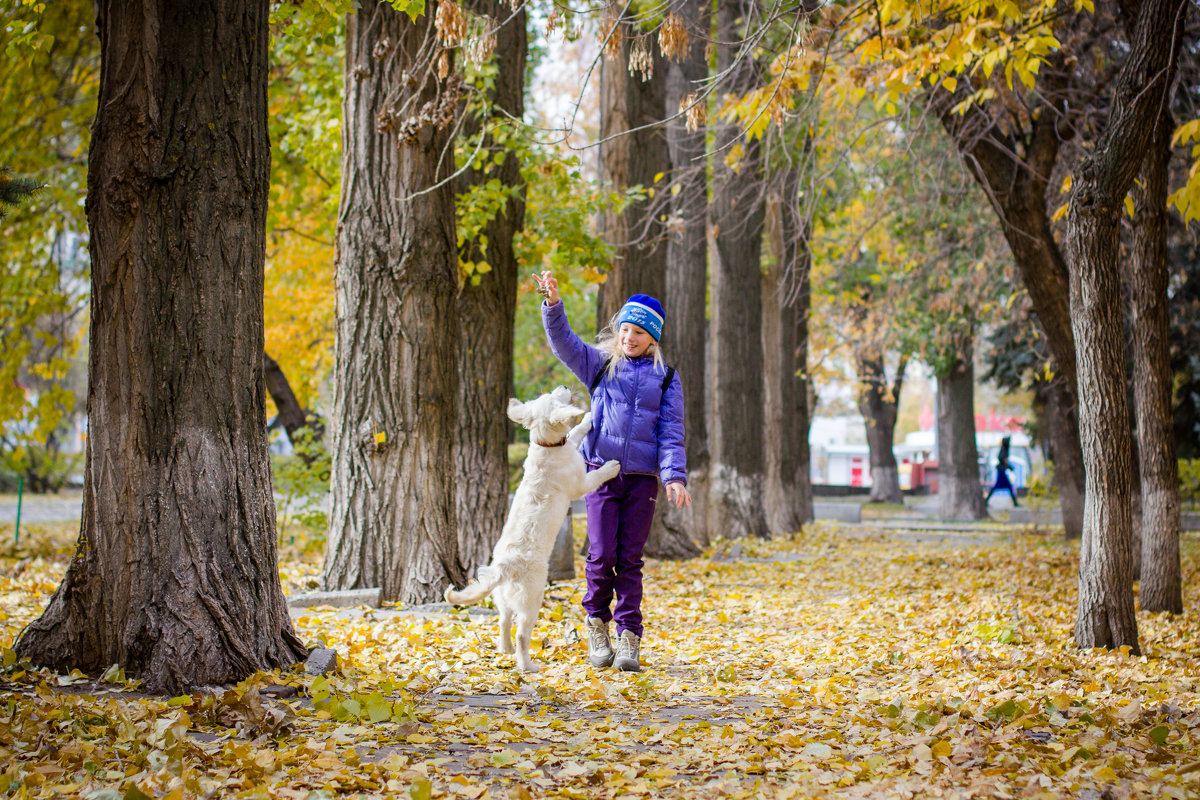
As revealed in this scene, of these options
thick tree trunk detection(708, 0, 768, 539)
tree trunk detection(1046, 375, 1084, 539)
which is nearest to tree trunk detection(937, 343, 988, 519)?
tree trunk detection(1046, 375, 1084, 539)

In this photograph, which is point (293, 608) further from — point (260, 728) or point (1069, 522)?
point (1069, 522)

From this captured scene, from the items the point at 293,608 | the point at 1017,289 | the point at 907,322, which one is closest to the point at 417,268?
the point at 293,608

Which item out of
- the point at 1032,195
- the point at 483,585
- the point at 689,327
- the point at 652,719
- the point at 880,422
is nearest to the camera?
the point at 652,719

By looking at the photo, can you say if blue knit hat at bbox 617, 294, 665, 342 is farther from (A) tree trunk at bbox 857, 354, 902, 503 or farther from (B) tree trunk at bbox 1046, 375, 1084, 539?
(A) tree trunk at bbox 857, 354, 902, 503

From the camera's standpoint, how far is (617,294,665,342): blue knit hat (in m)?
5.39

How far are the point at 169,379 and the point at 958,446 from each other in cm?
2135

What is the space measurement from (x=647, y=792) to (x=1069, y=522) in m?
14.4

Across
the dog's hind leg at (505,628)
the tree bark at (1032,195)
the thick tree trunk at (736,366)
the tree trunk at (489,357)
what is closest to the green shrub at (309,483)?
the tree trunk at (489,357)

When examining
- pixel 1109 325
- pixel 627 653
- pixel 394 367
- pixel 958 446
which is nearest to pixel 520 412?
pixel 627 653

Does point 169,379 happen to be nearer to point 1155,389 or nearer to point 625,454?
point 625,454

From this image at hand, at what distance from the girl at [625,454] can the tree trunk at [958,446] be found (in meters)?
18.6

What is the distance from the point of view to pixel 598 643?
5398mm

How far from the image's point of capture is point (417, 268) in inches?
277

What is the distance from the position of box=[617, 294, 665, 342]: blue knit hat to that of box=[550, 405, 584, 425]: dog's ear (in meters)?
0.84
